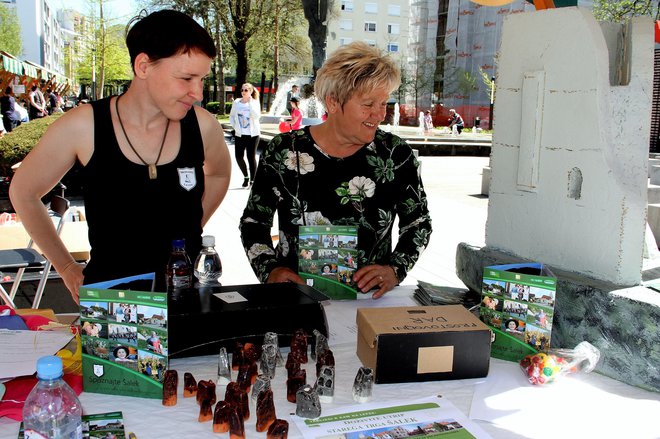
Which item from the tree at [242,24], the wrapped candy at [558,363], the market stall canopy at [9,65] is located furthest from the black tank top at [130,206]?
the tree at [242,24]

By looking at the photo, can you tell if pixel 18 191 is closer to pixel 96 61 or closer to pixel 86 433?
pixel 86 433

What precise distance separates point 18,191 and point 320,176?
95cm

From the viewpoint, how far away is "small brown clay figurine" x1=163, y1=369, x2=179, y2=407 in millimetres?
1277

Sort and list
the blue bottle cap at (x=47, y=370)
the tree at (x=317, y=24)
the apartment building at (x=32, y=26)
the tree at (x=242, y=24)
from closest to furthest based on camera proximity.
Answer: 1. the blue bottle cap at (x=47, y=370)
2. the tree at (x=317, y=24)
3. the tree at (x=242, y=24)
4. the apartment building at (x=32, y=26)

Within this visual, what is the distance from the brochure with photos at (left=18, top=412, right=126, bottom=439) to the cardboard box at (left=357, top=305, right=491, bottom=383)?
56 centimetres

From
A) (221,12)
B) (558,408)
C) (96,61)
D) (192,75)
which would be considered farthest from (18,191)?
(96,61)

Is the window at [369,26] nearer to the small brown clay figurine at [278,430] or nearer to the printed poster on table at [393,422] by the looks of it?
the printed poster on table at [393,422]

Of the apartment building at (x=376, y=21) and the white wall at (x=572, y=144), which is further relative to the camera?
the apartment building at (x=376, y=21)

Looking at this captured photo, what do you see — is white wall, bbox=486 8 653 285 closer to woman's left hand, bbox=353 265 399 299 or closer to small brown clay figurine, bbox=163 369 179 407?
woman's left hand, bbox=353 265 399 299

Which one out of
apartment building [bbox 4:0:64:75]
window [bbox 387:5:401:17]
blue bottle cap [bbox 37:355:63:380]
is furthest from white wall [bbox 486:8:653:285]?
apartment building [bbox 4:0:64:75]

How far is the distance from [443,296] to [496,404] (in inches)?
24.7

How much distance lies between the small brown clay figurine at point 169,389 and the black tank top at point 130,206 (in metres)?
0.52

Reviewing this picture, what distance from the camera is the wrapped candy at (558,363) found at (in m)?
1.46

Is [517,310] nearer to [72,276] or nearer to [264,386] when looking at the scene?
[264,386]
